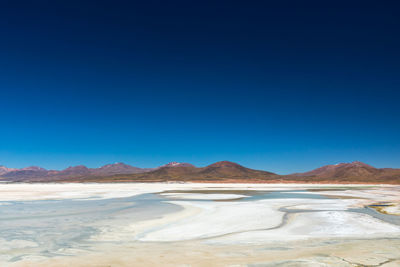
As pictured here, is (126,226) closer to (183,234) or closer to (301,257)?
(183,234)

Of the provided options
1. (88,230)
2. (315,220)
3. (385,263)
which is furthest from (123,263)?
(315,220)

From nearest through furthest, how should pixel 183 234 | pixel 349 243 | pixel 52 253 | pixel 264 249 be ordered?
pixel 52 253, pixel 264 249, pixel 349 243, pixel 183 234

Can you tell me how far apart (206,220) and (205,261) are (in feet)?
31.5

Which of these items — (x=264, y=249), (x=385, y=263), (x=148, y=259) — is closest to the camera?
(x=385, y=263)

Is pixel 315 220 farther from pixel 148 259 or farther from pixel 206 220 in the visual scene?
pixel 148 259

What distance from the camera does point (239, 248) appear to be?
1171cm

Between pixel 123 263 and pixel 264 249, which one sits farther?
pixel 264 249

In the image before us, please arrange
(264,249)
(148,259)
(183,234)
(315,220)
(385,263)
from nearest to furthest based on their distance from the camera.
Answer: (385,263), (148,259), (264,249), (183,234), (315,220)

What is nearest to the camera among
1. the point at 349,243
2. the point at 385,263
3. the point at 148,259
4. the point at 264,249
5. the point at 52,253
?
the point at 385,263

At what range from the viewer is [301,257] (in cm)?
1027

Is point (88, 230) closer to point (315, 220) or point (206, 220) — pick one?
point (206, 220)

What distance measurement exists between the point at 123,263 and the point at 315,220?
1378 centimetres

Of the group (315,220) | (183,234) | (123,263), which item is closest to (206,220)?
(183,234)

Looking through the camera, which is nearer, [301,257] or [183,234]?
[301,257]
